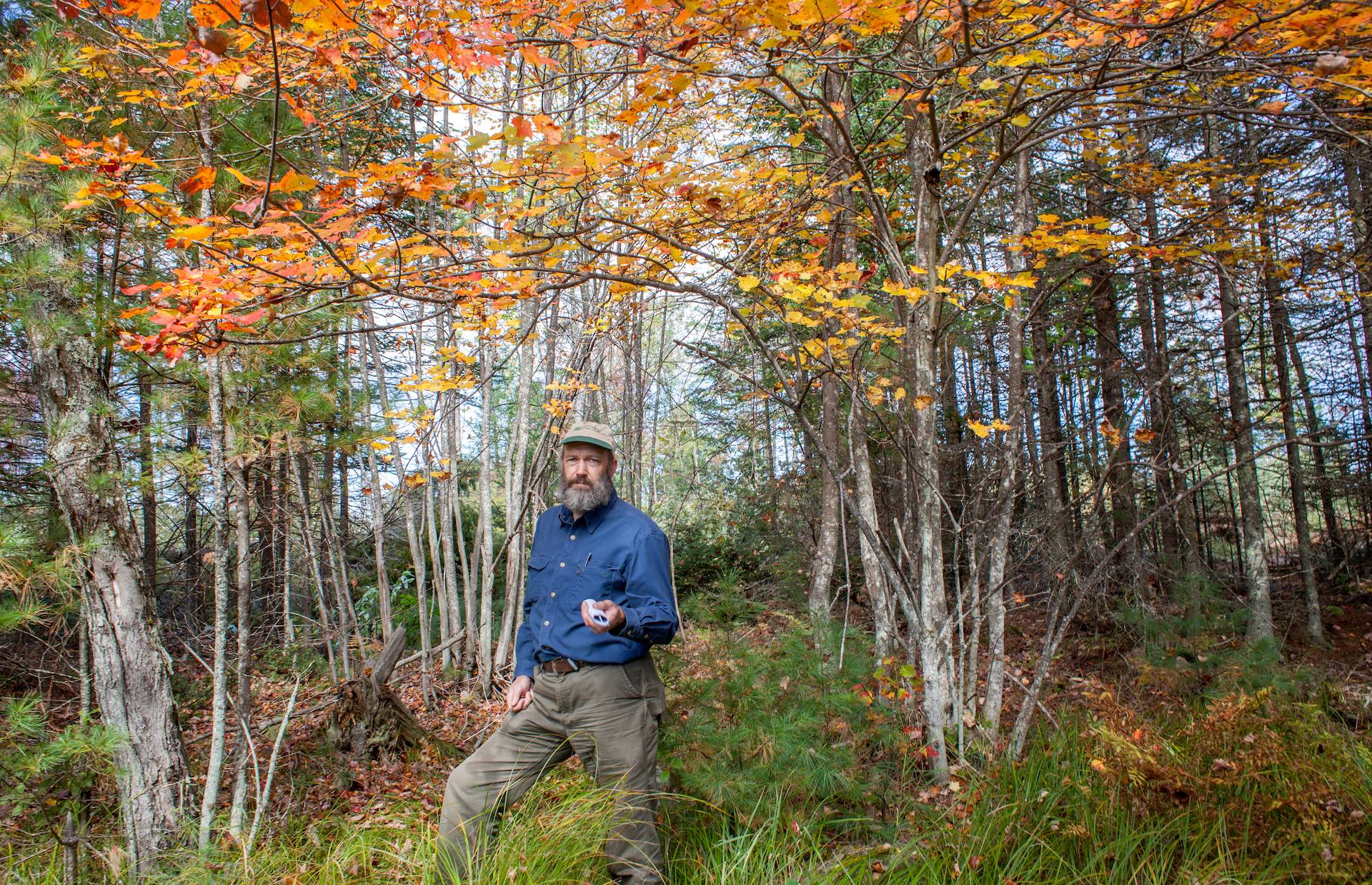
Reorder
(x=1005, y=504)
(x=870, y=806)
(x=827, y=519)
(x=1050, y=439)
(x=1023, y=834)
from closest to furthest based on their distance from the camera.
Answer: (x=1023, y=834) → (x=870, y=806) → (x=1005, y=504) → (x=827, y=519) → (x=1050, y=439)

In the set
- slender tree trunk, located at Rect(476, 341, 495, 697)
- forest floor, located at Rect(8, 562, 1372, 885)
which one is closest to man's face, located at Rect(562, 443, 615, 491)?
forest floor, located at Rect(8, 562, 1372, 885)

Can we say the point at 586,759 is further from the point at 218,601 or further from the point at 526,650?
the point at 218,601

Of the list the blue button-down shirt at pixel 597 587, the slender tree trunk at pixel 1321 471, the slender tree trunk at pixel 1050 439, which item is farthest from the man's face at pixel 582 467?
the slender tree trunk at pixel 1321 471

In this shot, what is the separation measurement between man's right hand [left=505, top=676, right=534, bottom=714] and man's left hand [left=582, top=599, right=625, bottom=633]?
1.72 ft

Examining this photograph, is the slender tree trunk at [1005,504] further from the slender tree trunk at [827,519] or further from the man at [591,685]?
the slender tree trunk at [827,519]

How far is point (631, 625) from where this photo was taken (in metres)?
2.47

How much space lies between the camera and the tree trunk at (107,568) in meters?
3.36

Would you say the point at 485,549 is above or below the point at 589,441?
below

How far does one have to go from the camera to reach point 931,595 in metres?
3.29

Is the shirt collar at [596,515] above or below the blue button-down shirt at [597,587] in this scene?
above

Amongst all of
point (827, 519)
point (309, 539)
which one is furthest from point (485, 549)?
point (827, 519)

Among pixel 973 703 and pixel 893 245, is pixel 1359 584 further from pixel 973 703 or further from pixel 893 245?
pixel 893 245

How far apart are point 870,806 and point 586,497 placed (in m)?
1.88

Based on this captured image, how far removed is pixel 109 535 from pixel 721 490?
30.7 ft
